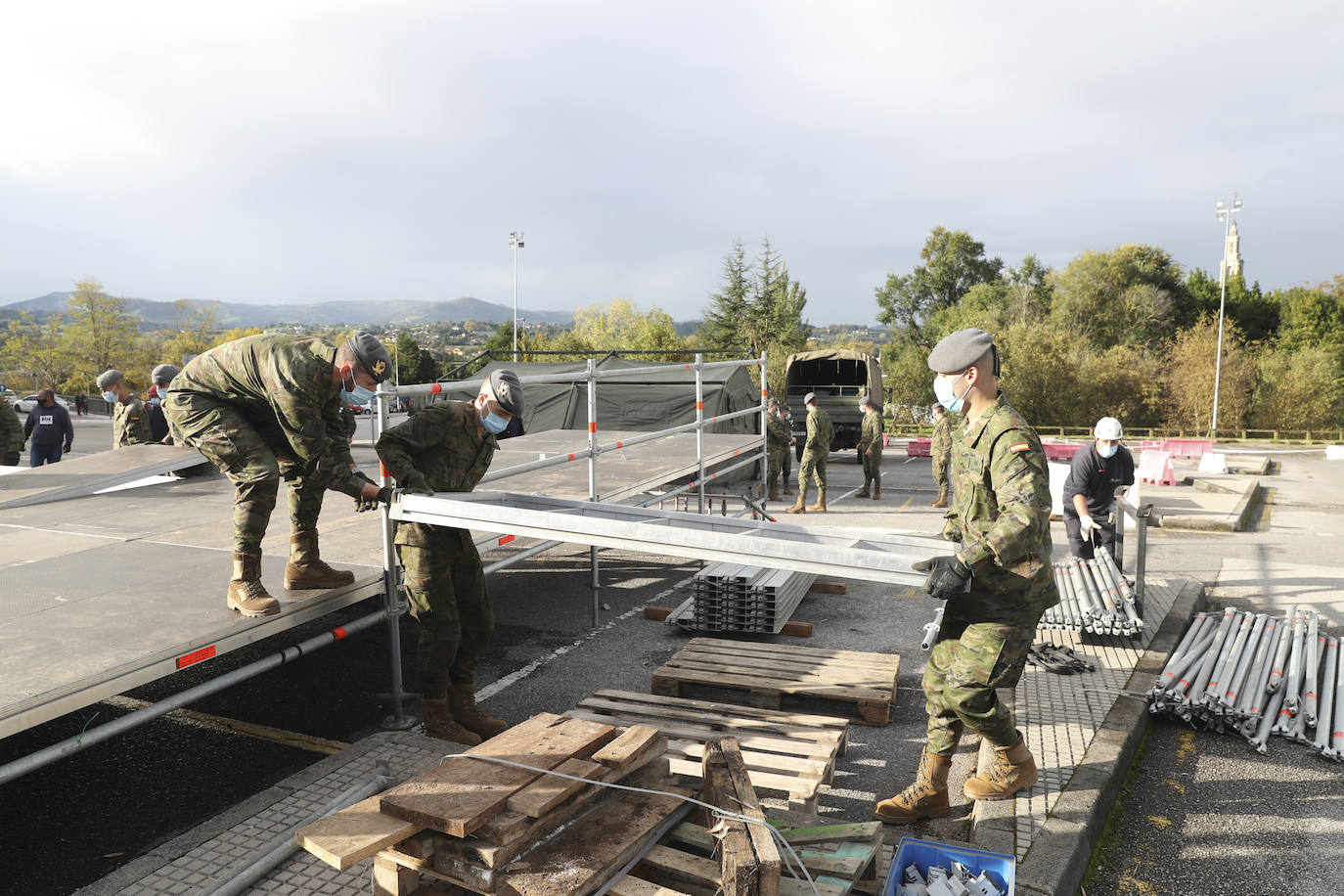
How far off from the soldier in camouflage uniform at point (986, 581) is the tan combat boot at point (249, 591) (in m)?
3.20

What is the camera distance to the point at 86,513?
7.16 metres

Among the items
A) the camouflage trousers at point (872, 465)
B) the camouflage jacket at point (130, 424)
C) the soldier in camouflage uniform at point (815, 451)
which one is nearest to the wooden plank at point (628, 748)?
the camouflage jacket at point (130, 424)

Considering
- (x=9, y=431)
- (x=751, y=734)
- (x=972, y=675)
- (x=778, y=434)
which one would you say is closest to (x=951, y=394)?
(x=972, y=675)

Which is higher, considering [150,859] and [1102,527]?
[1102,527]

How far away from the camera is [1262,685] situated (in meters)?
5.39

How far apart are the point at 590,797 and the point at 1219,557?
10032mm

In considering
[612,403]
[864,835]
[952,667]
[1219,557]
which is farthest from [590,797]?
[612,403]

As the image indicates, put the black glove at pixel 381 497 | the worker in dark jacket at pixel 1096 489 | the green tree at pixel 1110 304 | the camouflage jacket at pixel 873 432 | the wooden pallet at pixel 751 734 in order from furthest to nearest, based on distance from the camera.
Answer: the green tree at pixel 1110 304 → the camouflage jacket at pixel 873 432 → the worker in dark jacket at pixel 1096 489 → the black glove at pixel 381 497 → the wooden pallet at pixel 751 734

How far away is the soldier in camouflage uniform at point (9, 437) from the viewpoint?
Result: 33.0ft

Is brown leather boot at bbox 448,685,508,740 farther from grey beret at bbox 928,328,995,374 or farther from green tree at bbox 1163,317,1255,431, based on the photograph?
green tree at bbox 1163,317,1255,431

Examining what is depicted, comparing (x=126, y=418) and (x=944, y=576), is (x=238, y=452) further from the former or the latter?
(x=126, y=418)

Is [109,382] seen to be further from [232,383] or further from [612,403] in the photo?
[612,403]

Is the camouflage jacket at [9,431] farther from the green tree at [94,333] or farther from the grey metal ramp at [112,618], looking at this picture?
the green tree at [94,333]

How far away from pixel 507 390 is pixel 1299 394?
4173cm
